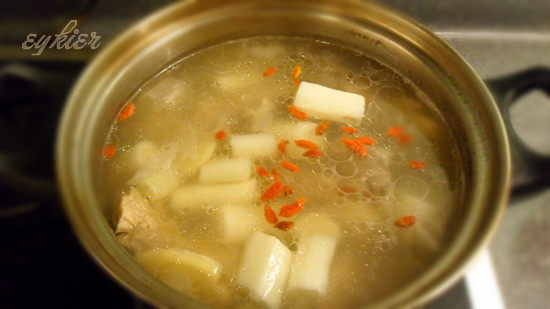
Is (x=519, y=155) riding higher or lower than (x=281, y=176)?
lower

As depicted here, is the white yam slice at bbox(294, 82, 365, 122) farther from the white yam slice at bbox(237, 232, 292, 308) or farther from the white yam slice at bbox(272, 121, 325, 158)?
the white yam slice at bbox(237, 232, 292, 308)

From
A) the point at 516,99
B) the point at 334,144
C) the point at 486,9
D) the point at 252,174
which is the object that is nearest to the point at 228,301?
the point at 252,174

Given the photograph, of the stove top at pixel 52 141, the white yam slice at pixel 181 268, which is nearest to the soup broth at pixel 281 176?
the white yam slice at pixel 181 268

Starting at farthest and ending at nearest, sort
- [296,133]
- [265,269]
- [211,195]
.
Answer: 1. [296,133]
2. [211,195]
3. [265,269]

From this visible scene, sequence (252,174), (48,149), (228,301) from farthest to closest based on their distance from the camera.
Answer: (48,149), (252,174), (228,301)

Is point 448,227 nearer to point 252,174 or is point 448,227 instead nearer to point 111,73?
point 252,174

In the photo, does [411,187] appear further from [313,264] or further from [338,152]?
[313,264]

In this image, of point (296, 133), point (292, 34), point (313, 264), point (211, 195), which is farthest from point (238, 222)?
point (292, 34)
